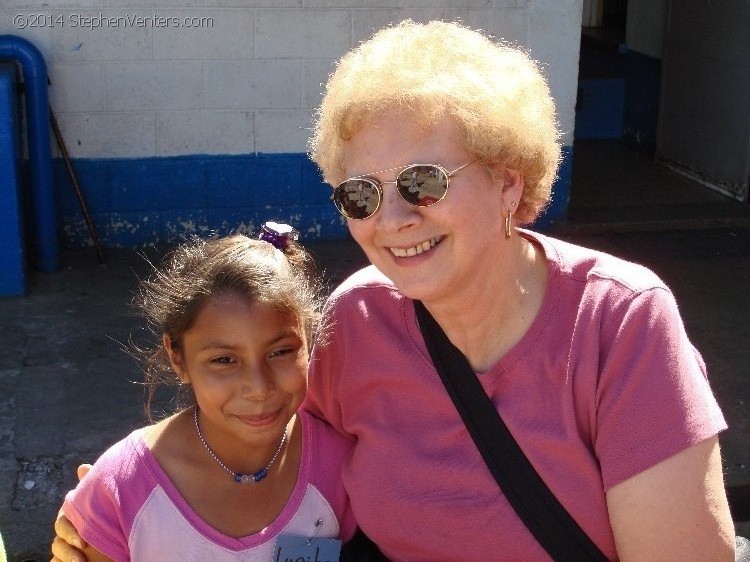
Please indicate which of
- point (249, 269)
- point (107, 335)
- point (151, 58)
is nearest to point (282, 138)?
point (151, 58)

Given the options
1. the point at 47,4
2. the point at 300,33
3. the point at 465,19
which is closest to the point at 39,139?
the point at 47,4

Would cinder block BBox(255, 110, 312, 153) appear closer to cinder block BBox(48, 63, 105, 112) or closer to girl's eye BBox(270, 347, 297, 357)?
cinder block BBox(48, 63, 105, 112)

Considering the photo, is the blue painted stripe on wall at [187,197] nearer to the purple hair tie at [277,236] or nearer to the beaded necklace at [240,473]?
the purple hair tie at [277,236]

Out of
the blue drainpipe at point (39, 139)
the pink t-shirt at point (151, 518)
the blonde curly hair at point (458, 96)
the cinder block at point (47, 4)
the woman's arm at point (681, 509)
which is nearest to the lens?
the woman's arm at point (681, 509)

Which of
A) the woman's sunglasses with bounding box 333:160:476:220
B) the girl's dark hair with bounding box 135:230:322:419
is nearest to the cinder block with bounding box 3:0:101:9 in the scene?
the girl's dark hair with bounding box 135:230:322:419

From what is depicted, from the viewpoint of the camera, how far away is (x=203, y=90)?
615 cm

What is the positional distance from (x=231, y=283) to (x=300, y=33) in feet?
13.4

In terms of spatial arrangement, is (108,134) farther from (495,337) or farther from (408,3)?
(495,337)

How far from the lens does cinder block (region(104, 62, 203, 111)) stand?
19.8 ft

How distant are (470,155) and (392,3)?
4.38 meters

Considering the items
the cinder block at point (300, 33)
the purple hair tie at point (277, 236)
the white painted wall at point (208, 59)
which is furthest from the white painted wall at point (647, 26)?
the purple hair tie at point (277, 236)

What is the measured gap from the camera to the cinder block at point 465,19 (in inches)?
245

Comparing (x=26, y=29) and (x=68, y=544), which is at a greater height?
(x=26, y=29)

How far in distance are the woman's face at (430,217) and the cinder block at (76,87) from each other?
422 centimetres
